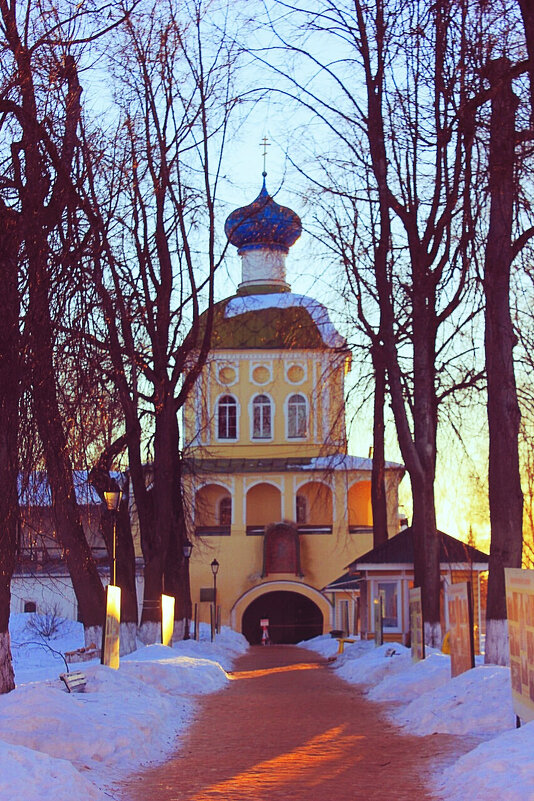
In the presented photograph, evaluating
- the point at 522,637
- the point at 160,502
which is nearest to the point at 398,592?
the point at 160,502

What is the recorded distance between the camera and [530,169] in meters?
11.6

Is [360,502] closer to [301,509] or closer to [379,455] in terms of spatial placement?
[301,509]

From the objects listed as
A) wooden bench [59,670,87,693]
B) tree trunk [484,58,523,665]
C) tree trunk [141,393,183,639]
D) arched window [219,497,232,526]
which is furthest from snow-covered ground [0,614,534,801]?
arched window [219,497,232,526]

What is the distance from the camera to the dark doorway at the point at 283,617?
→ 2021 inches

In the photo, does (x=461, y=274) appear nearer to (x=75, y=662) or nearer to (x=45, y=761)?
(x=75, y=662)

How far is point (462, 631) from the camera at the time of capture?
12000mm

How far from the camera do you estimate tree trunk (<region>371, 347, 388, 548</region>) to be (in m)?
21.8

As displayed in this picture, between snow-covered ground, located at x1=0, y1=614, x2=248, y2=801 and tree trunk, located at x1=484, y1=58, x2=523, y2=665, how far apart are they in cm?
378

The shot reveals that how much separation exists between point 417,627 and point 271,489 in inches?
1581

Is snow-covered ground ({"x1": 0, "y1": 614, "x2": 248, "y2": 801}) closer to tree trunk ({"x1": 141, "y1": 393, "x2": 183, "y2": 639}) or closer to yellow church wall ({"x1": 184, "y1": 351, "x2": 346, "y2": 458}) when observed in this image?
tree trunk ({"x1": 141, "y1": 393, "x2": 183, "y2": 639})

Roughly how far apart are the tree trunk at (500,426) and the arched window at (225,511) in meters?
41.8

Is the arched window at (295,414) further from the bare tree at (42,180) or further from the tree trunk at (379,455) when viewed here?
the bare tree at (42,180)

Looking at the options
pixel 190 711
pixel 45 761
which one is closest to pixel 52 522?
pixel 190 711

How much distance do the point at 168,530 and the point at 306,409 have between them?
33.5 m
